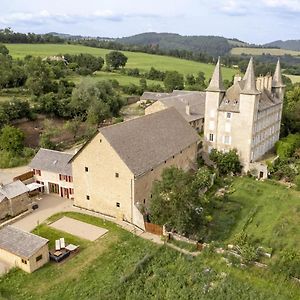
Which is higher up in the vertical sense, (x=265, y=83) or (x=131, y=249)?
(x=265, y=83)

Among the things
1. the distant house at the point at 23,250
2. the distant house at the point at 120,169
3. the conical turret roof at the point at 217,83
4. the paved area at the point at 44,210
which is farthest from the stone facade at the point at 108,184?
the conical turret roof at the point at 217,83

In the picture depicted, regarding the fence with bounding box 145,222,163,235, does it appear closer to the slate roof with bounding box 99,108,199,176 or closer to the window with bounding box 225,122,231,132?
the slate roof with bounding box 99,108,199,176

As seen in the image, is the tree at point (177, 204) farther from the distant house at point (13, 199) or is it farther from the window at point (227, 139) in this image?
the window at point (227, 139)

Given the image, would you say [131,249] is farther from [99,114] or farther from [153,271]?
[99,114]

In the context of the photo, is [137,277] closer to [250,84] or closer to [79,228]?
[79,228]

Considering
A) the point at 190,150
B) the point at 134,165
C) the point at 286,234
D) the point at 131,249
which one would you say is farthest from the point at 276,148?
the point at 131,249

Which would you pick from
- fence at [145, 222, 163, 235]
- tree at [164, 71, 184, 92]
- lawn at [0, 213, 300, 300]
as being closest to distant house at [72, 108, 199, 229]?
fence at [145, 222, 163, 235]

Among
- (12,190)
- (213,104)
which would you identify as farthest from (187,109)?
(12,190)
